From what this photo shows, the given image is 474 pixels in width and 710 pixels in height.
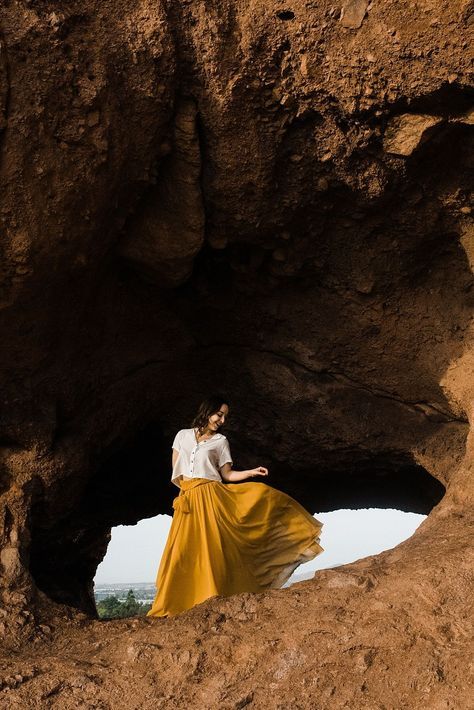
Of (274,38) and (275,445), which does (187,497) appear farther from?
(274,38)

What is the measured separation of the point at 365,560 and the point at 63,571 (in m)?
3.63

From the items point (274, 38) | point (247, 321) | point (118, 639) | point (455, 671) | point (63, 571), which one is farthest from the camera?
point (63, 571)

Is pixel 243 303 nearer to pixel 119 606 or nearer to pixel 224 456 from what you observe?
pixel 224 456

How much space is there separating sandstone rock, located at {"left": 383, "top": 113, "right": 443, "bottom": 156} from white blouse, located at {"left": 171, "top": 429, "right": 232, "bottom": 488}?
2.05 m

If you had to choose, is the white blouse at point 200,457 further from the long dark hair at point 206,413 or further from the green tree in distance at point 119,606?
the green tree in distance at point 119,606

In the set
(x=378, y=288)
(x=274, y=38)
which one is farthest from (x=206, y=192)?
(x=378, y=288)

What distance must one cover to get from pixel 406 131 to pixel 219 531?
258cm

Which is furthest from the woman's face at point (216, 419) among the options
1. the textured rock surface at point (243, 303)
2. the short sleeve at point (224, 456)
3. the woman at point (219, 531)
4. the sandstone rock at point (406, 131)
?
the sandstone rock at point (406, 131)

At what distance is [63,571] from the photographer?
6.88 m

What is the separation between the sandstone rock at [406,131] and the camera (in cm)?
450

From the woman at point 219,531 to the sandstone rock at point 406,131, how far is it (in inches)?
74.6

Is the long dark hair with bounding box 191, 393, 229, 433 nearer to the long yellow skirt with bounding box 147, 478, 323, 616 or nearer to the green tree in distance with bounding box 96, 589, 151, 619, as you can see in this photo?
the long yellow skirt with bounding box 147, 478, 323, 616

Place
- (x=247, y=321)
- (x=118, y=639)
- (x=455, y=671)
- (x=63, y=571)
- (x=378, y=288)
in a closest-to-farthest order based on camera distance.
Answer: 1. (x=455, y=671)
2. (x=118, y=639)
3. (x=378, y=288)
4. (x=247, y=321)
5. (x=63, y=571)

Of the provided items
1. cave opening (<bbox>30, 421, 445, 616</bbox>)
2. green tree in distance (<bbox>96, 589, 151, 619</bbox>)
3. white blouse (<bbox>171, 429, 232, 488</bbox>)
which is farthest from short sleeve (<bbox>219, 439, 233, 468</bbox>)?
green tree in distance (<bbox>96, 589, 151, 619</bbox>)
